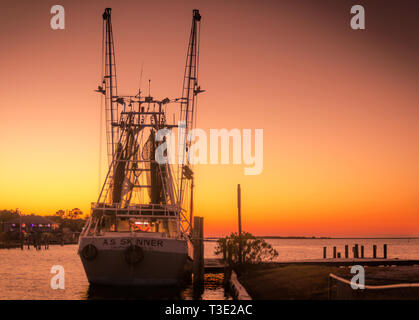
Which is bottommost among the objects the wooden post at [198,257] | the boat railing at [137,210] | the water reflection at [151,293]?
the water reflection at [151,293]

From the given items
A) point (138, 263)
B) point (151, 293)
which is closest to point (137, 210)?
point (138, 263)

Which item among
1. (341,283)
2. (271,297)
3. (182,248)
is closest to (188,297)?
(182,248)

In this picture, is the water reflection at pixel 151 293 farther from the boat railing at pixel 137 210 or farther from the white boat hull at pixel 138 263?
the boat railing at pixel 137 210

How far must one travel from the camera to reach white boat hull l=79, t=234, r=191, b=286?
113 feet

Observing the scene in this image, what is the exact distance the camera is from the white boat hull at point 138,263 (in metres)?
34.5

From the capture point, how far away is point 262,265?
37375 millimetres

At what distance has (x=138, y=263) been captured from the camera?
34250 millimetres

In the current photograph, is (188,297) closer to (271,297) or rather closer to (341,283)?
(271,297)

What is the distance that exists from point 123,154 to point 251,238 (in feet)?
48.6

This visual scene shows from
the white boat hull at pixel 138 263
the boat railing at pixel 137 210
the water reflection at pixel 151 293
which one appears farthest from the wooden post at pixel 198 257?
the boat railing at pixel 137 210

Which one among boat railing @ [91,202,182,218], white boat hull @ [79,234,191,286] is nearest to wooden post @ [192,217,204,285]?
white boat hull @ [79,234,191,286]

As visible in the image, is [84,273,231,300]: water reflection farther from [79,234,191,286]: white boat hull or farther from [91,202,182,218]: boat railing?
[91,202,182,218]: boat railing

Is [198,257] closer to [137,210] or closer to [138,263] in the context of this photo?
[138,263]

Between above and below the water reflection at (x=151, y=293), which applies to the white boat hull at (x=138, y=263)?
above
